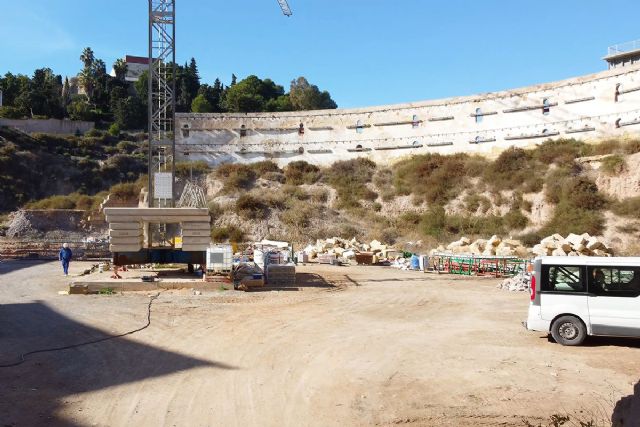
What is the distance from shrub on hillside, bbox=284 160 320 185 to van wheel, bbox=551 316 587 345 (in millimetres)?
44097

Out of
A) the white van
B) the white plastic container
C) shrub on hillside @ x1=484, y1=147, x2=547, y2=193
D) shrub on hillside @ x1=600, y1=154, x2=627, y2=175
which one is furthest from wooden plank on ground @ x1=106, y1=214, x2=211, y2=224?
shrub on hillside @ x1=600, y1=154, x2=627, y2=175

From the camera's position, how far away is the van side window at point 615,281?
9.91m

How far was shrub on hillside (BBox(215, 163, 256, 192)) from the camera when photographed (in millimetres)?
51906

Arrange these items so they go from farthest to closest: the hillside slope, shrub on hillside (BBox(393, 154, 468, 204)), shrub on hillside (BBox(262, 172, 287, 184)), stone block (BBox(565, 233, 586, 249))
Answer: shrub on hillside (BBox(262, 172, 287, 184))
the hillside slope
shrub on hillside (BBox(393, 154, 468, 204))
stone block (BBox(565, 233, 586, 249))

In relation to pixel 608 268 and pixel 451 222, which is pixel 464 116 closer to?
pixel 451 222

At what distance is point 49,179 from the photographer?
56.2m

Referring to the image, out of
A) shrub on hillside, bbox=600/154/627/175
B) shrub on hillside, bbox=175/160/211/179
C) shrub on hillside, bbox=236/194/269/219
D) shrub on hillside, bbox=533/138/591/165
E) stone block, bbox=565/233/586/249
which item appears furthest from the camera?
shrub on hillside, bbox=175/160/211/179

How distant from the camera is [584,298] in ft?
33.4

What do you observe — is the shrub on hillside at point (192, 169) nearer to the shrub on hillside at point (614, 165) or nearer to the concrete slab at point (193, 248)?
the concrete slab at point (193, 248)

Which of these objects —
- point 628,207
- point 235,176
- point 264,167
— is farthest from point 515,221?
point 235,176

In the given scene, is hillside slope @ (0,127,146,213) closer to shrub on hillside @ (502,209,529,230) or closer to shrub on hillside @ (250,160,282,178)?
shrub on hillside @ (250,160,282,178)

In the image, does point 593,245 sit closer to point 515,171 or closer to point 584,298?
point 584,298

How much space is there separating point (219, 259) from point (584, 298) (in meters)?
14.3

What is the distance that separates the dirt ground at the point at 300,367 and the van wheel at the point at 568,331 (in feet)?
0.91
